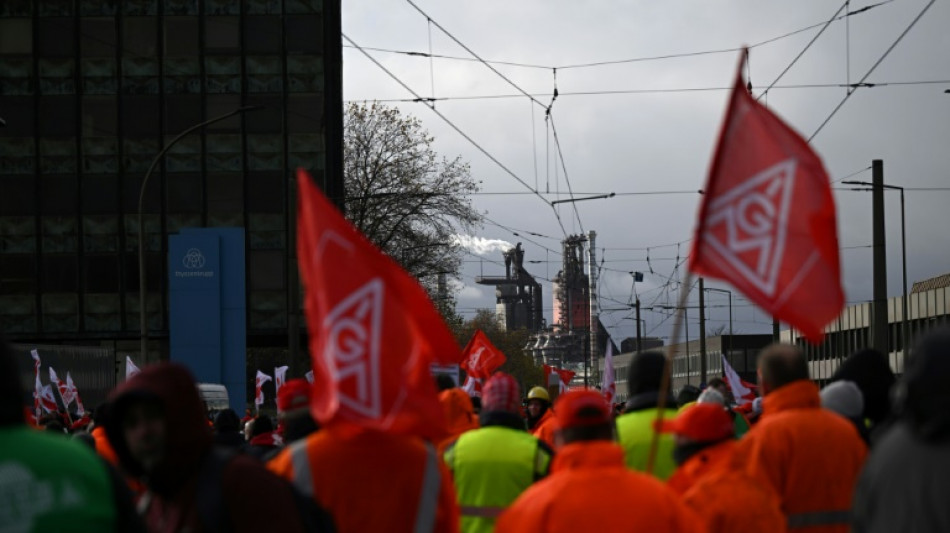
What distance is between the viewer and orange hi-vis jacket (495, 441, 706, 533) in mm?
4875

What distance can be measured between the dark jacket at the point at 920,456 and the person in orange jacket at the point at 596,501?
0.87 metres

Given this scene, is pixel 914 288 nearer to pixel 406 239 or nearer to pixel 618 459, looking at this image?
pixel 406 239

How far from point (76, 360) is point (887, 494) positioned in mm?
39244

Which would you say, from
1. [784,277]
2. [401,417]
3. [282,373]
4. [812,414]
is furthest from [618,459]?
[282,373]

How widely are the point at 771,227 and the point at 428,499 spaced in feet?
5.31

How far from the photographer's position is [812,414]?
7.05 metres

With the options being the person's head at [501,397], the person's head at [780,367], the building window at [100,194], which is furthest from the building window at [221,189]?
the person's head at [780,367]

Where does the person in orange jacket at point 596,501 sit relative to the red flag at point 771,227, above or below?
below

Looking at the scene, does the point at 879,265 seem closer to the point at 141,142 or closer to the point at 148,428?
the point at 148,428

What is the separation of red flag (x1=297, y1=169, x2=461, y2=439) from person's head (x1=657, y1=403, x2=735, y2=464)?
1.14 metres

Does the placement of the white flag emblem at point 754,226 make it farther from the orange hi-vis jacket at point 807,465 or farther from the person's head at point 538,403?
the person's head at point 538,403

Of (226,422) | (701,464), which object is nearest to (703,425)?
(701,464)

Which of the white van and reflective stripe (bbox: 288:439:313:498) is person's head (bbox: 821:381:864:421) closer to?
reflective stripe (bbox: 288:439:313:498)

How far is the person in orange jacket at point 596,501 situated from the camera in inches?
192
